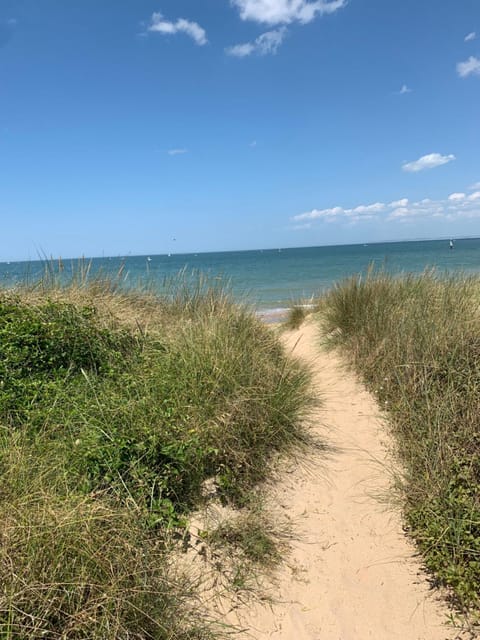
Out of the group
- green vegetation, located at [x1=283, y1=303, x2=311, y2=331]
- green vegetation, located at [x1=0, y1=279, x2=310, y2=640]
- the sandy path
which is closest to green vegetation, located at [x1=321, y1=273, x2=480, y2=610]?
the sandy path

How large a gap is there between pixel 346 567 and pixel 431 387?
6.34 ft

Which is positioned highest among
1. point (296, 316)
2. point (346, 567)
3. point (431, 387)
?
point (296, 316)

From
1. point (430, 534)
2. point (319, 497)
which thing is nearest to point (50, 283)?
point (319, 497)

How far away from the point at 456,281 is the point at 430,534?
5253 mm

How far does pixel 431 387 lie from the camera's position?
3.97m

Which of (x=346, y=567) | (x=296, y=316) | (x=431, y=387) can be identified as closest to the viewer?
(x=346, y=567)

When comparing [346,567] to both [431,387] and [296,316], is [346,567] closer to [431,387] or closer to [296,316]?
[431,387]

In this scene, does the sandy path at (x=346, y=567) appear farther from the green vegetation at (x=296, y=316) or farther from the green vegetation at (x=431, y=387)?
the green vegetation at (x=296, y=316)

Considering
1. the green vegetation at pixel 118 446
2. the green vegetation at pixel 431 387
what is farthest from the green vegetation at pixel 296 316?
the green vegetation at pixel 118 446

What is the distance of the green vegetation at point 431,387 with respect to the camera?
2547 millimetres

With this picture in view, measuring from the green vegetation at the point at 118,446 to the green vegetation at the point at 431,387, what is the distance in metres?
1.01

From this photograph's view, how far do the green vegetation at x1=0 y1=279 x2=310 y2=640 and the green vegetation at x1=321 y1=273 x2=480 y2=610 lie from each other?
101 cm

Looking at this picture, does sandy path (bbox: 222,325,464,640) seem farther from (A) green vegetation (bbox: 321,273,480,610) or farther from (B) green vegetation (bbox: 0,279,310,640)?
(B) green vegetation (bbox: 0,279,310,640)

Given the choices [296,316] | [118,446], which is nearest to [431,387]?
[118,446]
